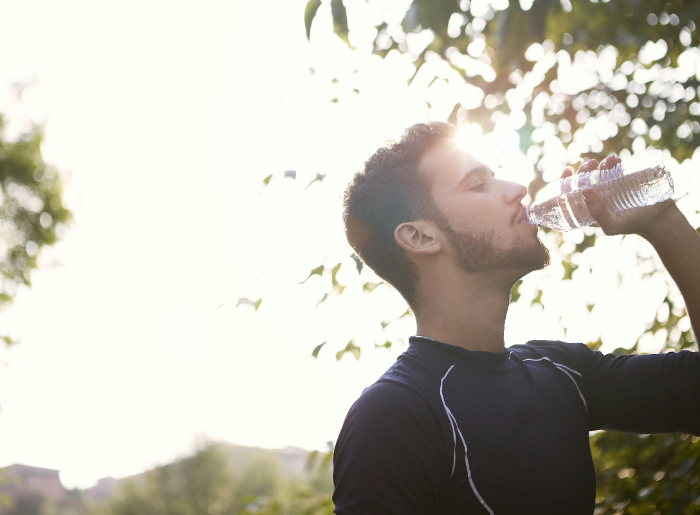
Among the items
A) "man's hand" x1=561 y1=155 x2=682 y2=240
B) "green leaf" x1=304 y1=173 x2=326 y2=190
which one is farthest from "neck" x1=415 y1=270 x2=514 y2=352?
"green leaf" x1=304 y1=173 x2=326 y2=190

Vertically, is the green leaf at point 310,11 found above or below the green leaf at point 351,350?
above

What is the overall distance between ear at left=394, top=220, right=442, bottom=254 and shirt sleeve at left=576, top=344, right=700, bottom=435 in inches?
25.2

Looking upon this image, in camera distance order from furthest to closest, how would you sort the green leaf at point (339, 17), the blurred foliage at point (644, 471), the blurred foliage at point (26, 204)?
1. the blurred foliage at point (26, 204)
2. the blurred foliage at point (644, 471)
3. the green leaf at point (339, 17)

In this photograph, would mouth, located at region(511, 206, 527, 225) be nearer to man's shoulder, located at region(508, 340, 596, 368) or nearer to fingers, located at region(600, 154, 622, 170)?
fingers, located at region(600, 154, 622, 170)

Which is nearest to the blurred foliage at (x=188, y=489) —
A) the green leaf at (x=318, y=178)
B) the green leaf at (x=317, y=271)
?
the green leaf at (x=317, y=271)

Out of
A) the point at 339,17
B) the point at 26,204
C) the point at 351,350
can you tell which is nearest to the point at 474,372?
the point at 339,17

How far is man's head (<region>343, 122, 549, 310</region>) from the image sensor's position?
66.6 inches

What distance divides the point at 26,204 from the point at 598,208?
69.5 ft

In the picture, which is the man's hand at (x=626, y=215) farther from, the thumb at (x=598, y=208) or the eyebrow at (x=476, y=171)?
the eyebrow at (x=476, y=171)

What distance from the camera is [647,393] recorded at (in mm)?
1709

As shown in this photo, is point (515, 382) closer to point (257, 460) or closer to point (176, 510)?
point (176, 510)

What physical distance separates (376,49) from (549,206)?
4.99ft

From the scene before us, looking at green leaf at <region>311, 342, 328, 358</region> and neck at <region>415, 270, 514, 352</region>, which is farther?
green leaf at <region>311, 342, 328, 358</region>

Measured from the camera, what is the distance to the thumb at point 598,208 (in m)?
1.66
